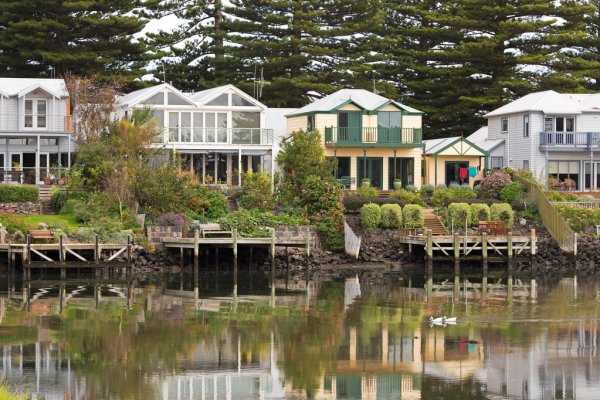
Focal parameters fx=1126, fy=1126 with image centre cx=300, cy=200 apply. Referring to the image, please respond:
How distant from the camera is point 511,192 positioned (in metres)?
59.3

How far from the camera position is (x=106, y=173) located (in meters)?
55.2

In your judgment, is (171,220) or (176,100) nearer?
(171,220)

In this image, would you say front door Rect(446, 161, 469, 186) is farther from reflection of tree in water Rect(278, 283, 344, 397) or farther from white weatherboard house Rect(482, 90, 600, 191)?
reflection of tree in water Rect(278, 283, 344, 397)

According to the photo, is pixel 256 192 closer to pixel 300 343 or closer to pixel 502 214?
pixel 502 214

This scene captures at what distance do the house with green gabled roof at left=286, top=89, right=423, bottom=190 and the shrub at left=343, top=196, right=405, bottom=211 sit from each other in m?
6.45

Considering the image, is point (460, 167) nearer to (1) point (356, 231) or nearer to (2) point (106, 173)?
A: (1) point (356, 231)

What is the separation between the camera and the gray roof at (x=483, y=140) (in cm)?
7058

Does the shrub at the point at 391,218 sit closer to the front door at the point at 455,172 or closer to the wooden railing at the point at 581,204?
the wooden railing at the point at 581,204

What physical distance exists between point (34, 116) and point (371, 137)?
1926cm

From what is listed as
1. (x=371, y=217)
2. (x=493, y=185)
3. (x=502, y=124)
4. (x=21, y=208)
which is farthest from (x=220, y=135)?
(x=502, y=124)

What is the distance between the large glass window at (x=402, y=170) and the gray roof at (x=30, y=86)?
19183mm

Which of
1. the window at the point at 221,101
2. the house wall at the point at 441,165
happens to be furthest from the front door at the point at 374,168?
the window at the point at 221,101

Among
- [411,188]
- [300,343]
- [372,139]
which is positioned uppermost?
[372,139]

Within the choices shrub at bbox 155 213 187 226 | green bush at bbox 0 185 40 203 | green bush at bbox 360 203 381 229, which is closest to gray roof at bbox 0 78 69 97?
green bush at bbox 0 185 40 203
